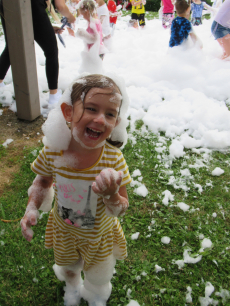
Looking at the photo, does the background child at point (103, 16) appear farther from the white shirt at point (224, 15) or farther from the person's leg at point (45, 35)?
the person's leg at point (45, 35)

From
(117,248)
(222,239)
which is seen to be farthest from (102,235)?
(222,239)

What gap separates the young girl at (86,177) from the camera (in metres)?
1.11

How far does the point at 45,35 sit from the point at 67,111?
2239 mm

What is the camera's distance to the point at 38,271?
1812mm

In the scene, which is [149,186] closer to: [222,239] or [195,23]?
[222,239]

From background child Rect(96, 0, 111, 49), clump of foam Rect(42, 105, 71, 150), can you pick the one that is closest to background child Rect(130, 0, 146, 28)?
background child Rect(96, 0, 111, 49)

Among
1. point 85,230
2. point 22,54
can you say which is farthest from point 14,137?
point 85,230

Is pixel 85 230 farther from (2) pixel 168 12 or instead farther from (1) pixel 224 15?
(2) pixel 168 12

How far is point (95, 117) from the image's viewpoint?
1091mm

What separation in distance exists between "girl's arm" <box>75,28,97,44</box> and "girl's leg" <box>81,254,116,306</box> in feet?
13.6

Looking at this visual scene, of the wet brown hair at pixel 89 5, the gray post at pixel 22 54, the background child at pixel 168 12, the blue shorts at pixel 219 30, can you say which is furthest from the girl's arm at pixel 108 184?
the background child at pixel 168 12

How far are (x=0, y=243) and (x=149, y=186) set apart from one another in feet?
4.89

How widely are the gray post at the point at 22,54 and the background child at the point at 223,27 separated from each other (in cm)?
441

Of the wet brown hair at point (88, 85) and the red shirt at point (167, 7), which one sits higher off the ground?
the wet brown hair at point (88, 85)
